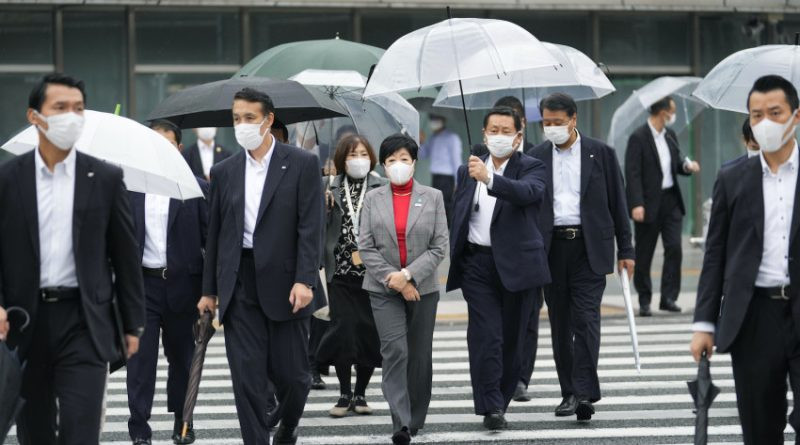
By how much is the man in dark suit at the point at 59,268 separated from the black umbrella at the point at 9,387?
0.79 ft

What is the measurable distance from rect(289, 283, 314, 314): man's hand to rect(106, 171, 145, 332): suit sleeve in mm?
1416

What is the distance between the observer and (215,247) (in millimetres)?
8297

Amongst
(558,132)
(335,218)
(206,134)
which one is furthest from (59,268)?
(206,134)

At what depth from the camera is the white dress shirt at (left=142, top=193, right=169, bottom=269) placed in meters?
9.23

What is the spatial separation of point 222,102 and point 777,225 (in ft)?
13.4

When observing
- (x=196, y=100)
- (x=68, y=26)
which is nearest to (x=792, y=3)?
(x=68, y=26)

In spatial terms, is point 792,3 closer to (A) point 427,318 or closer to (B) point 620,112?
(B) point 620,112

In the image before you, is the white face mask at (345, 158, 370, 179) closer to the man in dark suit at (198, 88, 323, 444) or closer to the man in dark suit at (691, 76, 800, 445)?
the man in dark suit at (198, 88, 323, 444)

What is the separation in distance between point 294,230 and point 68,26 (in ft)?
46.6

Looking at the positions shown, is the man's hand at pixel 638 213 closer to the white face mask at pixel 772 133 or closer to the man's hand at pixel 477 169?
the man's hand at pixel 477 169

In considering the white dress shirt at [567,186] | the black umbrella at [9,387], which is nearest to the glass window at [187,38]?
the white dress shirt at [567,186]

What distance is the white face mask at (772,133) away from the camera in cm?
643

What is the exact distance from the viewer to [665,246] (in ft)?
51.8

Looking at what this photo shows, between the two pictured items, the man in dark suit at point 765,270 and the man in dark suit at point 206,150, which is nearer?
the man in dark suit at point 765,270
